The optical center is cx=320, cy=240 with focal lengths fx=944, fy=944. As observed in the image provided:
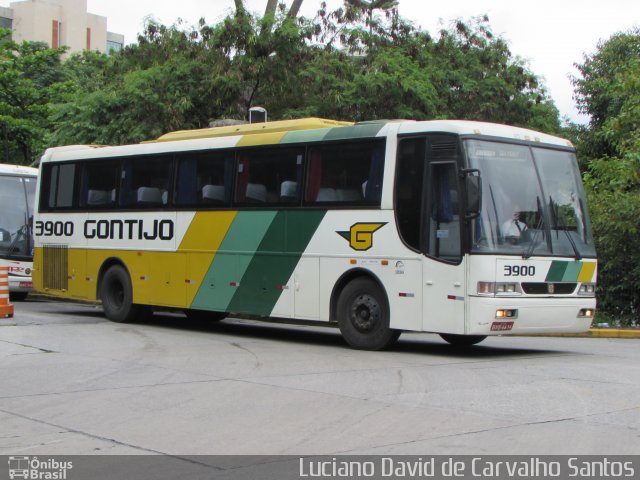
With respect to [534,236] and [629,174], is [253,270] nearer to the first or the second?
[534,236]

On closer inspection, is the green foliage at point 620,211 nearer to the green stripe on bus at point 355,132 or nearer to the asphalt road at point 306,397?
the asphalt road at point 306,397

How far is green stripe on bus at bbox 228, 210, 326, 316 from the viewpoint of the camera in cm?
1498

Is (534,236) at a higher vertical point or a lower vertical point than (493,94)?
lower

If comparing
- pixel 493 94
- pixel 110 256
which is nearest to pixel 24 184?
pixel 110 256

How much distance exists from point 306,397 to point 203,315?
1044cm

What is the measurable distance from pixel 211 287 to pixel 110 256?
10.5 feet

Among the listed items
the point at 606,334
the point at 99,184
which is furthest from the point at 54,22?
the point at 606,334

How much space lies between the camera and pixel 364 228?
14000mm

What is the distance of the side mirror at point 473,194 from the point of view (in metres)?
12.5

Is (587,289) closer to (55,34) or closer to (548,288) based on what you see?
(548,288)

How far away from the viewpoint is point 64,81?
Answer: 4381 cm

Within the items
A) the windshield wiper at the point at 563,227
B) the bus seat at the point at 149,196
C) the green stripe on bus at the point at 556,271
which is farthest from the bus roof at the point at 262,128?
the green stripe on bus at the point at 556,271

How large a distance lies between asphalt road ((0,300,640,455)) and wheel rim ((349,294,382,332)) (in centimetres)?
48

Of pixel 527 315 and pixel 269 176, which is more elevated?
pixel 269 176
